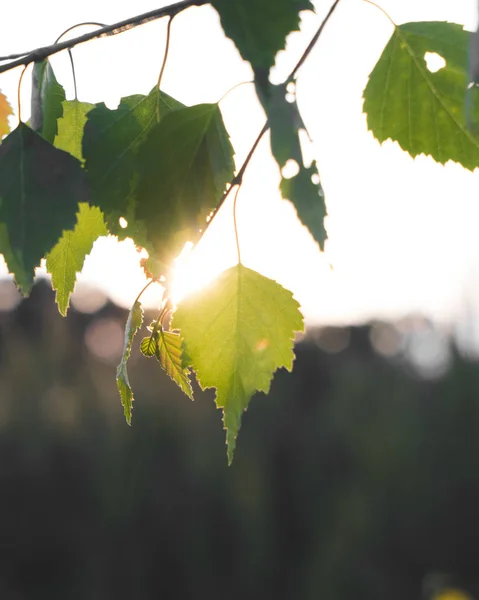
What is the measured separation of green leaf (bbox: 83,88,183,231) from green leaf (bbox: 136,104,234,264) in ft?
0.05

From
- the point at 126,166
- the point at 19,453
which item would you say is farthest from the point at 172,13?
the point at 19,453

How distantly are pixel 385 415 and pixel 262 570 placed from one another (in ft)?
12.9

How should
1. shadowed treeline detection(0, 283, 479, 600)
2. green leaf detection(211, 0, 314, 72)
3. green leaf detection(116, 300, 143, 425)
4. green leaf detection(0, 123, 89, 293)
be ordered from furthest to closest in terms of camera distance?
shadowed treeline detection(0, 283, 479, 600) < green leaf detection(116, 300, 143, 425) < green leaf detection(0, 123, 89, 293) < green leaf detection(211, 0, 314, 72)

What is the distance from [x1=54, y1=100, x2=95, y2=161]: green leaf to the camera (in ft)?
2.45

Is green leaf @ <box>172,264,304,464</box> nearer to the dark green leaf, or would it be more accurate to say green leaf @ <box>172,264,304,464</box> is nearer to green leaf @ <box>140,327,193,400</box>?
green leaf @ <box>140,327,193,400</box>

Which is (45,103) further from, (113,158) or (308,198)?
(308,198)

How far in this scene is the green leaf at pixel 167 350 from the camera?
78 centimetres

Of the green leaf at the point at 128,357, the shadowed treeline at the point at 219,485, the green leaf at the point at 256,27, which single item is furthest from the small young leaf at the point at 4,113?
the shadowed treeline at the point at 219,485

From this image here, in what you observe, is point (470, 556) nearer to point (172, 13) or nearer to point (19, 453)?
point (19, 453)

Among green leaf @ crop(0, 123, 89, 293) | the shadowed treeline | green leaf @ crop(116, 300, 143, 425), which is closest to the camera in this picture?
green leaf @ crop(0, 123, 89, 293)

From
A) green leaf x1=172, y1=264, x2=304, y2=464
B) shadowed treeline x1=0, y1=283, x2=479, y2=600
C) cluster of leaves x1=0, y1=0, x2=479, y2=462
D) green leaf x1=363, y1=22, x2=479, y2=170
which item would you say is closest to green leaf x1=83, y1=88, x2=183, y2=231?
cluster of leaves x1=0, y1=0, x2=479, y2=462

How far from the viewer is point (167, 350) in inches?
31.2

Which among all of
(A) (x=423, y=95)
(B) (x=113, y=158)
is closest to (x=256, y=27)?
(B) (x=113, y=158)

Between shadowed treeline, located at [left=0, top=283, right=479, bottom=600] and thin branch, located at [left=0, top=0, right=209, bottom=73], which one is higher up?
thin branch, located at [left=0, top=0, right=209, bottom=73]
